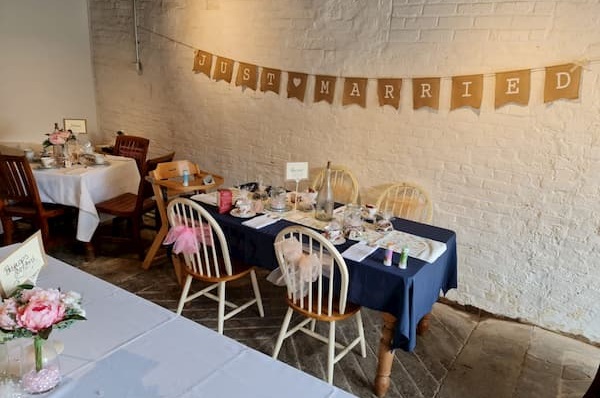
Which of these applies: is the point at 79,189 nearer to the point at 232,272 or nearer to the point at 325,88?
the point at 232,272

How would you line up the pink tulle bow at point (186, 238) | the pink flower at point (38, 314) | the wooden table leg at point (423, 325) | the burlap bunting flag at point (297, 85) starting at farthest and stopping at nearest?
the burlap bunting flag at point (297, 85) < the wooden table leg at point (423, 325) < the pink tulle bow at point (186, 238) < the pink flower at point (38, 314)

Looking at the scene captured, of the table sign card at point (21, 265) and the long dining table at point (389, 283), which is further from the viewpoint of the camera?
the long dining table at point (389, 283)

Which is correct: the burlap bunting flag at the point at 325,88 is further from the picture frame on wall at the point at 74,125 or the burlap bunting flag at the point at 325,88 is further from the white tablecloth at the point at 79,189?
the picture frame on wall at the point at 74,125

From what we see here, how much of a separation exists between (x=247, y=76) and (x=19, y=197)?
199 cm

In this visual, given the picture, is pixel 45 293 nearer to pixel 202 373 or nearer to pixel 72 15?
pixel 202 373

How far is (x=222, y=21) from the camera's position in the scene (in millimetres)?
3602

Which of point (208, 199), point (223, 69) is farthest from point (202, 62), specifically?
point (208, 199)

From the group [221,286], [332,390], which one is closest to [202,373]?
[332,390]

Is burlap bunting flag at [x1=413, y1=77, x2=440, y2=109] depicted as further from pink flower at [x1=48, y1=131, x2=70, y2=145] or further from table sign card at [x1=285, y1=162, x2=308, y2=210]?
pink flower at [x1=48, y1=131, x2=70, y2=145]

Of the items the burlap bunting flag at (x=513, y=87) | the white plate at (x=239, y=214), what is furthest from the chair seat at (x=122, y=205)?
the burlap bunting flag at (x=513, y=87)

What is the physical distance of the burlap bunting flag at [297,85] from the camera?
327cm

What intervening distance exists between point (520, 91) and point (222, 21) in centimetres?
242

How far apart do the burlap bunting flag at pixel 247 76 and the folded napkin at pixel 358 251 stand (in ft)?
6.40

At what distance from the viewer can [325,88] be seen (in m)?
3.17
